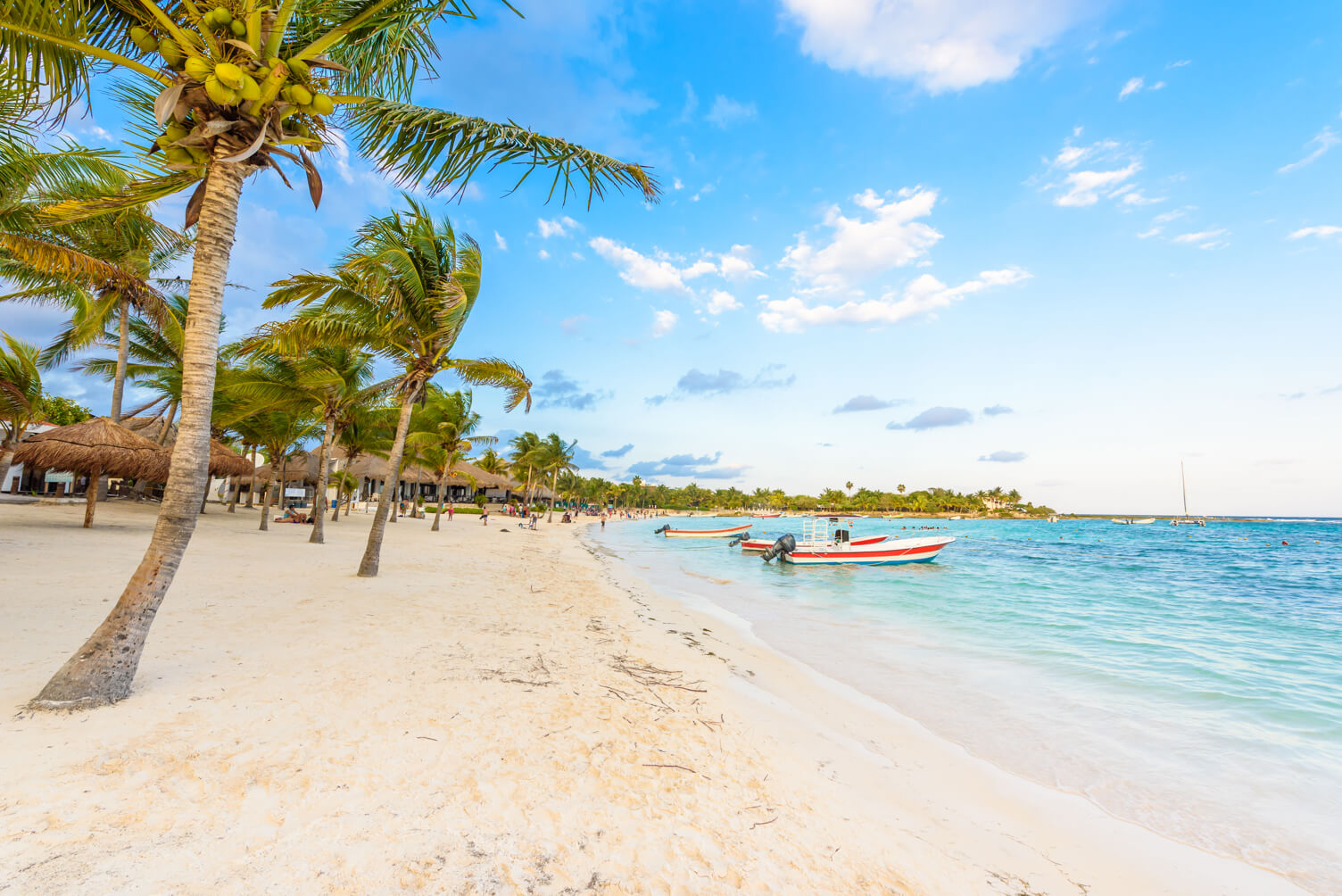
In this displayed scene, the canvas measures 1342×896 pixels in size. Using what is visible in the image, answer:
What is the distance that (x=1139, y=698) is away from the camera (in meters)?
6.44

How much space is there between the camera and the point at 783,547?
824 inches

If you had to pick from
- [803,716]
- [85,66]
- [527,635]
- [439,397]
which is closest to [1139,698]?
[803,716]

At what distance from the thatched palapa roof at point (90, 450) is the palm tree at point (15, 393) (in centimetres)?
35

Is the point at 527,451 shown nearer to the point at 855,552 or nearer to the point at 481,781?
the point at 855,552

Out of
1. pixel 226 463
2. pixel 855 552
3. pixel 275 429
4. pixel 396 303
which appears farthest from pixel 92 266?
pixel 855 552

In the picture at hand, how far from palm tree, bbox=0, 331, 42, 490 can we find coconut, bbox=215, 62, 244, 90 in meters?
12.8

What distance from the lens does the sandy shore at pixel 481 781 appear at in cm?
226

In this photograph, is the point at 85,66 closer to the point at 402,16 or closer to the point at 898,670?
the point at 402,16

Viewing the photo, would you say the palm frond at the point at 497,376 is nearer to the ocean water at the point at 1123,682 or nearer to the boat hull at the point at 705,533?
the ocean water at the point at 1123,682

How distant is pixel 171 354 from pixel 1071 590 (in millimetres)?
30007

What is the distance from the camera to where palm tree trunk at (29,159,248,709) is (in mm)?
3270

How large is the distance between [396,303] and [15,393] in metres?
9.28

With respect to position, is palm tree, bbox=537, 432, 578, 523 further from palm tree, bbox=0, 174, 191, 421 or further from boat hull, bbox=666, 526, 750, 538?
palm tree, bbox=0, 174, 191, 421

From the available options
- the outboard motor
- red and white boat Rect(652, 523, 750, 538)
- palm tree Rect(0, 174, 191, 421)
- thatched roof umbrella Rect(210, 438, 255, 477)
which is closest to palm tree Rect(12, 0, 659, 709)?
palm tree Rect(0, 174, 191, 421)
